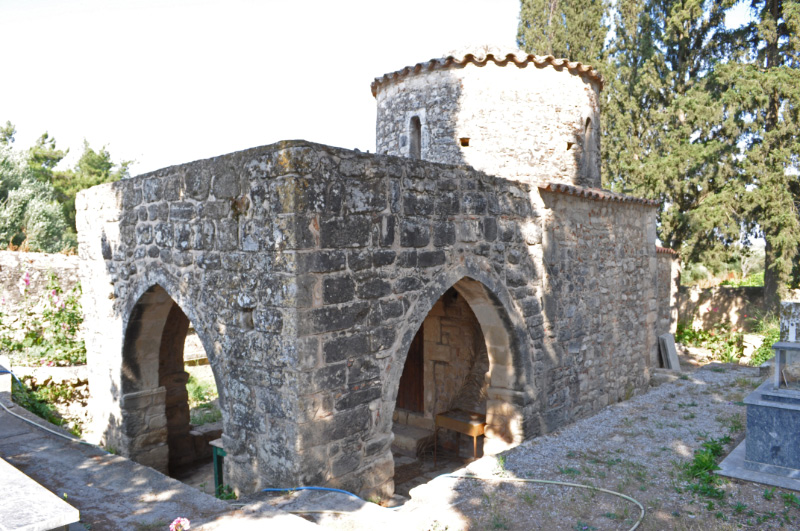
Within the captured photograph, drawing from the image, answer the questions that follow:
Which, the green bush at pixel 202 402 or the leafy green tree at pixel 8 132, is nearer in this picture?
the green bush at pixel 202 402

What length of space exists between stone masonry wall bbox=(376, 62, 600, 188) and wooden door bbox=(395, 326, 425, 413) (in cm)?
261

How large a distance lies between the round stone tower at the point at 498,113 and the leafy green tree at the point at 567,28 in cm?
1141

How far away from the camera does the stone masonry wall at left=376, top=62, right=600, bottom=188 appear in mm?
7406

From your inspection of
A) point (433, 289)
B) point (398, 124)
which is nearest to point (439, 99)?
point (398, 124)

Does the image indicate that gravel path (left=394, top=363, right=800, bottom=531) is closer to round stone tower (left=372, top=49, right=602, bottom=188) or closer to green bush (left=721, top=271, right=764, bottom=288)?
round stone tower (left=372, top=49, right=602, bottom=188)

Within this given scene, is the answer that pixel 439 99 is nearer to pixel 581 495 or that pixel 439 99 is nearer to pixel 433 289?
pixel 433 289

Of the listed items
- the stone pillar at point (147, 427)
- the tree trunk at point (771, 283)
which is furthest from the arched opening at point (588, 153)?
the tree trunk at point (771, 283)

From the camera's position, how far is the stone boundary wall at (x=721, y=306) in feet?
50.0

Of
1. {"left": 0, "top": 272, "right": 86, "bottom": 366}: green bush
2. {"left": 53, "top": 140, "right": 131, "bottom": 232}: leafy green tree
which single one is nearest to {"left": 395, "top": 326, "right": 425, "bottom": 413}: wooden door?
{"left": 0, "top": 272, "right": 86, "bottom": 366}: green bush

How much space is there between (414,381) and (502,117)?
3848 millimetres

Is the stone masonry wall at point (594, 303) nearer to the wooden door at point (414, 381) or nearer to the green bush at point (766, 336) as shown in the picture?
the wooden door at point (414, 381)

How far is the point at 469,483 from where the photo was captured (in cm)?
438

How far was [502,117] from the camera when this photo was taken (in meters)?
7.41

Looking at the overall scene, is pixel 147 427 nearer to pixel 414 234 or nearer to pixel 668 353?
pixel 414 234
